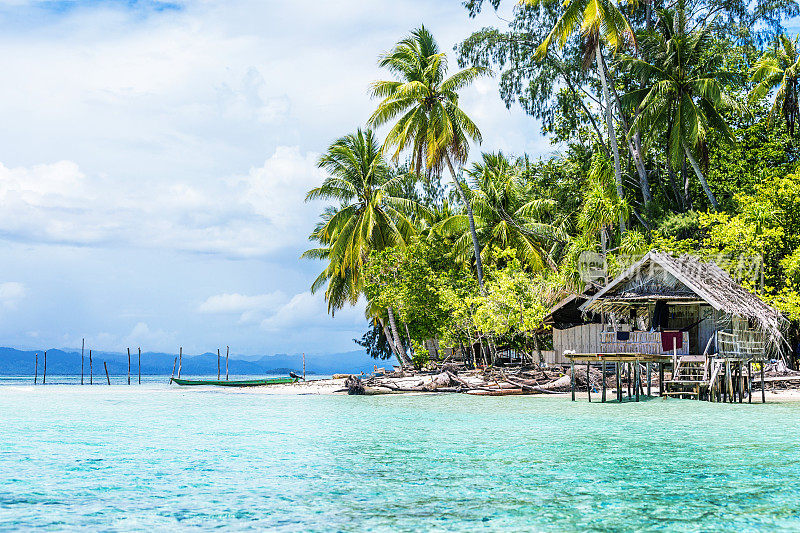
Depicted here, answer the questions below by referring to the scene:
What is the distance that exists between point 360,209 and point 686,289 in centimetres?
1618

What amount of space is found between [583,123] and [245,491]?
1123 inches

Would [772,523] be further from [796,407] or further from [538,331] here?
[538,331]

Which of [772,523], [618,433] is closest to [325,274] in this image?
[618,433]

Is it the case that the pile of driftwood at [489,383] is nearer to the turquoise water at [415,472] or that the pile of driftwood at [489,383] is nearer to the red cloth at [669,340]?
the red cloth at [669,340]

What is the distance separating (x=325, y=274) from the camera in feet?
129

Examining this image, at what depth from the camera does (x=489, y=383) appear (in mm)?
25750

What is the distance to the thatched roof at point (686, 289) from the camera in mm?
20516

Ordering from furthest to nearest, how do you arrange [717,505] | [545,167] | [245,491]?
1. [545,167]
2. [245,491]
3. [717,505]

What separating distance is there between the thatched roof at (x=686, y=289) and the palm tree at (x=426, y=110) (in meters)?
7.07

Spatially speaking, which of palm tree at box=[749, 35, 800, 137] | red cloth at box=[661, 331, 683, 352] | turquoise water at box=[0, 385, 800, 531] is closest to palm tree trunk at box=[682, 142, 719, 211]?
palm tree at box=[749, 35, 800, 137]

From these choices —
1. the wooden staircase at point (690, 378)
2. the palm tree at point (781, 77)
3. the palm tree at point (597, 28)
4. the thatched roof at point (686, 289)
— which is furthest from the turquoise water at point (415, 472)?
the palm tree at point (781, 77)

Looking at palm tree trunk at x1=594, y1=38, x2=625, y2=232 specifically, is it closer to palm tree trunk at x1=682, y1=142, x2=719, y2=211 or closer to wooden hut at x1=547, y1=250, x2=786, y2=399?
palm tree trunk at x1=682, y1=142, x2=719, y2=211

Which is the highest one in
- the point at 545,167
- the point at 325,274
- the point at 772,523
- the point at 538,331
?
the point at 545,167

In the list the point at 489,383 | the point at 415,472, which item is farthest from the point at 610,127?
the point at 415,472
